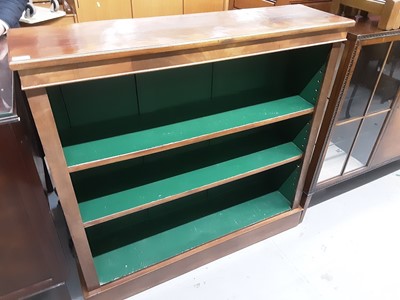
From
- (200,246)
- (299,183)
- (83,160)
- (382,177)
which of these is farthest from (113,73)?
(382,177)

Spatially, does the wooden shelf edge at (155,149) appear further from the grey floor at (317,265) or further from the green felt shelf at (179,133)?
the grey floor at (317,265)

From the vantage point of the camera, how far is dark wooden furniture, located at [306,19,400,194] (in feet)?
4.26

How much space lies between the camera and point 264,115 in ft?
4.22

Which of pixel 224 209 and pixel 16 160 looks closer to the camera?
pixel 16 160

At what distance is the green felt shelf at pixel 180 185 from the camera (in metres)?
1.17

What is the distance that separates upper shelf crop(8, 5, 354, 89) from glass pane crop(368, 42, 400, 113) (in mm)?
619

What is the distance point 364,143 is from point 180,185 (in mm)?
1278

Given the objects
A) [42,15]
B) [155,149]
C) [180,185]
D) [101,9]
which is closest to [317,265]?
[180,185]

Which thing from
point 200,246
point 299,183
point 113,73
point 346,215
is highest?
point 113,73

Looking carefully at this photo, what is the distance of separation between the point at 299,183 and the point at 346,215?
0.51 metres

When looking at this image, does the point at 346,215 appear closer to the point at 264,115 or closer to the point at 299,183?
the point at 299,183

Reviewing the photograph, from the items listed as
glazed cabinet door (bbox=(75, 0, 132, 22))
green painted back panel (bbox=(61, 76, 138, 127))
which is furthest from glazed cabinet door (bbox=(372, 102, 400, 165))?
glazed cabinet door (bbox=(75, 0, 132, 22))

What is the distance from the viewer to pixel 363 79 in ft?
5.24

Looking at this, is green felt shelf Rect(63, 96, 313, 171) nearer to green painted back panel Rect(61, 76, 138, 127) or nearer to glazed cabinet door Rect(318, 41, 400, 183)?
green painted back panel Rect(61, 76, 138, 127)
